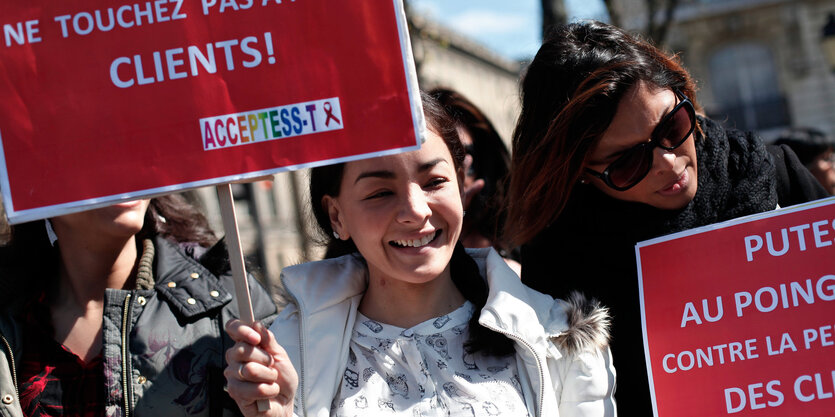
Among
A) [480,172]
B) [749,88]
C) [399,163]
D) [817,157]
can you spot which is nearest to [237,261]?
[399,163]

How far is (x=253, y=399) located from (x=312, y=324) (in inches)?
16.9

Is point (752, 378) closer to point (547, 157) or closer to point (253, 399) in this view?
point (547, 157)

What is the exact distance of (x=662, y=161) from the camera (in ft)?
8.56

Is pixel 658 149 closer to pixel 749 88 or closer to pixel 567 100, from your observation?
pixel 567 100

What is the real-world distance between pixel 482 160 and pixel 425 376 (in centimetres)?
179

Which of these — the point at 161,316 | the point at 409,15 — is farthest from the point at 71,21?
the point at 409,15

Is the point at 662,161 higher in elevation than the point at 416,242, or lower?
higher

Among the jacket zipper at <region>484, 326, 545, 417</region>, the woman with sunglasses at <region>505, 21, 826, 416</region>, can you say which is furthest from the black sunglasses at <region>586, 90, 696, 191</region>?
the jacket zipper at <region>484, 326, 545, 417</region>

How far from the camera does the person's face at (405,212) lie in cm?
242

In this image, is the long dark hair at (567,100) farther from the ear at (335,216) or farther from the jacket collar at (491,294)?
the ear at (335,216)

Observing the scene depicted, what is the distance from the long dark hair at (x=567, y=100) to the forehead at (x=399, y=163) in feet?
1.44

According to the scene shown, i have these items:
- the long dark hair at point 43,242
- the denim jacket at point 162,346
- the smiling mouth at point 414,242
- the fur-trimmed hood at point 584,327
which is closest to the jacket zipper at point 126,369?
the denim jacket at point 162,346

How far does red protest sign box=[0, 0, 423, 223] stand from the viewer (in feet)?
7.05

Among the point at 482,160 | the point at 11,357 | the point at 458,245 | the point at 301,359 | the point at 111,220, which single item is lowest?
the point at 301,359
